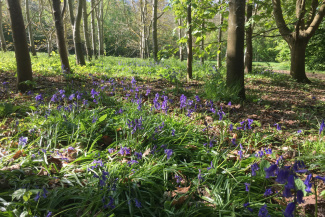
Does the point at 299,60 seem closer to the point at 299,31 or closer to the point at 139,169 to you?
the point at 299,31

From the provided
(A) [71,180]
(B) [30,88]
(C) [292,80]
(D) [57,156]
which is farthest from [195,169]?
(C) [292,80]

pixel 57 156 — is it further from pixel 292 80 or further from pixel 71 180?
pixel 292 80

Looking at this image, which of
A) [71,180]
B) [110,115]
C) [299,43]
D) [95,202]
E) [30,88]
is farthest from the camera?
[299,43]

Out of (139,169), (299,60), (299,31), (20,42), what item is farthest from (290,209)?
(299,31)

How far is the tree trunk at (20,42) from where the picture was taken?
388 cm

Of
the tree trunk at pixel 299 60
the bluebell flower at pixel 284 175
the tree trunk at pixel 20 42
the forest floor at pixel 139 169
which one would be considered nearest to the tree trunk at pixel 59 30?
the tree trunk at pixel 20 42

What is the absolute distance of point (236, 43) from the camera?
404 cm

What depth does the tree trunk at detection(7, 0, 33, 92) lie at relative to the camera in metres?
3.88

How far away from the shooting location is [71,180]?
5.59ft

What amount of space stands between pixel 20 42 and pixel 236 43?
432 centimetres

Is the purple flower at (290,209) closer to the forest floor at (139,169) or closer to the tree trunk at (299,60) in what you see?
the forest floor at (139,169)

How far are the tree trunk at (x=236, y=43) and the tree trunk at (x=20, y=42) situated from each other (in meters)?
4.16

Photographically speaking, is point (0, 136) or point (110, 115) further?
point (110, 115)

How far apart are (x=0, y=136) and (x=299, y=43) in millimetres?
8833
